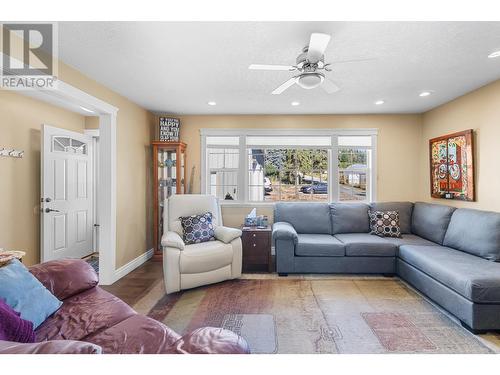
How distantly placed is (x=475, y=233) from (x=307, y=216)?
2.01 metres

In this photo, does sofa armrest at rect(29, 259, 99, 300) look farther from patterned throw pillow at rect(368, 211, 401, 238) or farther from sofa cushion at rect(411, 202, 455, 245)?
sofa cushion at rect(411, 202, 455, 245)

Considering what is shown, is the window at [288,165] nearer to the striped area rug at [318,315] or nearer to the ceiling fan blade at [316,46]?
the striped area rug at [318,315]

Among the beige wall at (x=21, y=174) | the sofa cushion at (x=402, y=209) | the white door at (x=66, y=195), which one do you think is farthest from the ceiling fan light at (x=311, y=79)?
the beige wall at (x=21, y=174)

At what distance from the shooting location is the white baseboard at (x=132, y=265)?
3.39 m

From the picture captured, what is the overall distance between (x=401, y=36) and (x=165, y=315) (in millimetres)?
3156

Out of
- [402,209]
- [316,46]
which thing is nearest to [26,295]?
[316,46]

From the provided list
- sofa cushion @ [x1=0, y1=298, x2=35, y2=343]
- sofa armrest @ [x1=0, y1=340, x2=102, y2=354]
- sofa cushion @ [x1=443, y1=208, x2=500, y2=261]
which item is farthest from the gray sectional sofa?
sofa armrest @ [x1=0, y1=340, x2=102, y2=354]

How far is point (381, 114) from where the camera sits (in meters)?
4.34

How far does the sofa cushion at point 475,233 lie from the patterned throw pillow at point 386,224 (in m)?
0.60

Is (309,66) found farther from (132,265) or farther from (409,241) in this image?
(132,265)

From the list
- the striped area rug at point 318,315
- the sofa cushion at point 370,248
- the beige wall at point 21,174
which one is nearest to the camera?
the striped area rug at point 318,315

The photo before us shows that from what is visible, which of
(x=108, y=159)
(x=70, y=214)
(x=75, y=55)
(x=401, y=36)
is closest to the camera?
(x=401, y=36)
